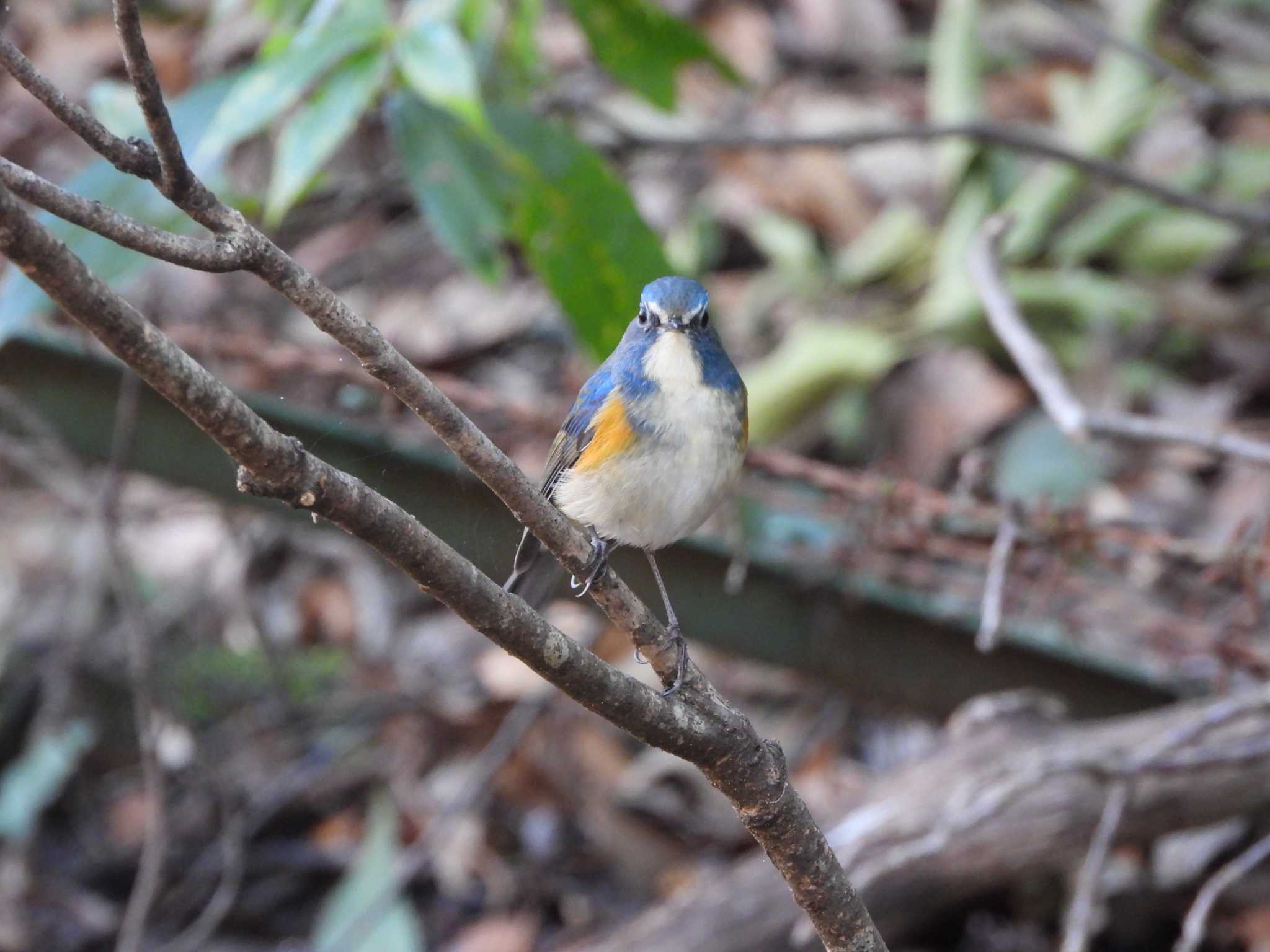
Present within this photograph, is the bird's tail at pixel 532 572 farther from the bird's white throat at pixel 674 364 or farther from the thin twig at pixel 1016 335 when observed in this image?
the thin twig at pixel 1016 335

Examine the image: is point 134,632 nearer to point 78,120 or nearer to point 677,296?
point 677,296

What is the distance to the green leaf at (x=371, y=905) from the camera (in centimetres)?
481

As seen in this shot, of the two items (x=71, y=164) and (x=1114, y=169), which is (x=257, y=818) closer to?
(x=71, y=164)

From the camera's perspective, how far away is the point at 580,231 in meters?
3.60

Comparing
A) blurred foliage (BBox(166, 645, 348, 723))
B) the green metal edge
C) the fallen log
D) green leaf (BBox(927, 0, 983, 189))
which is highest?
green leaf (BBox(927, 0, 983, 189))

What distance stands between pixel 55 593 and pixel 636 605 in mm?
5429

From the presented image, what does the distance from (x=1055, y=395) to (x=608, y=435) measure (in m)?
1.30

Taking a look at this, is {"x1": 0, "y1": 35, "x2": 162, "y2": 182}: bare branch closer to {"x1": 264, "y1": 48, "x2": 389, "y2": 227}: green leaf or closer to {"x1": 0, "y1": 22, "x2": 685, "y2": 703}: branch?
{"x1": 0, "y1": 22, "x2": 685, "y2": 703}: branch

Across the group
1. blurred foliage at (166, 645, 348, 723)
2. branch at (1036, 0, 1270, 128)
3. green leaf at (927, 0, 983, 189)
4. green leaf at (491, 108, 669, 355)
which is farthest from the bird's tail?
green leaf at (927, 0, 983, 189)

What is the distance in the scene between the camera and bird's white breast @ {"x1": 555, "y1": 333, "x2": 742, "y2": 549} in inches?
105

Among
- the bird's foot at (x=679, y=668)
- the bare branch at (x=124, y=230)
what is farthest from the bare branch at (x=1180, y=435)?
the bare branch at (x=124, y=230)

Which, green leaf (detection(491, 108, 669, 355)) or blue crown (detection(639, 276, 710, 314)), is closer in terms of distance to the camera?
blue crown (detection(639, 276, 710, 314))

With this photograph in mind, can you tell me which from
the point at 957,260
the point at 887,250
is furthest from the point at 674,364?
the point at 887,250

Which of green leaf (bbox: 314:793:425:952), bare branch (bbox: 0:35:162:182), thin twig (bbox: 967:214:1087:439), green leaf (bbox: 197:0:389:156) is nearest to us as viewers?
bare branch (bbox: 0:35:162:182)
